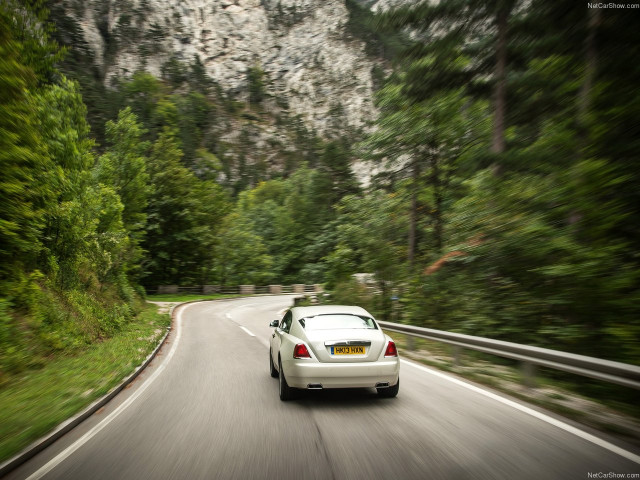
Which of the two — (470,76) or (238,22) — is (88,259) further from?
(238,22)

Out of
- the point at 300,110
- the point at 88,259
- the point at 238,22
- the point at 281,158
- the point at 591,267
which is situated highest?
the point at 238,22

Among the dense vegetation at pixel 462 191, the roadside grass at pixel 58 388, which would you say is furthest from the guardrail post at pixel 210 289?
the roadside grass at pixel 58 388

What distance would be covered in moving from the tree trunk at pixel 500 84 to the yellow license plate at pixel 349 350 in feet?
29.7

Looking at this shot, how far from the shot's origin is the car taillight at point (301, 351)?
562cm

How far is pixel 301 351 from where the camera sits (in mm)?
5656

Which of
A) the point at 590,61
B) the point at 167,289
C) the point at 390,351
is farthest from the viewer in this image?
the point at 167,289

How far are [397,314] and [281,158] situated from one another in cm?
8451

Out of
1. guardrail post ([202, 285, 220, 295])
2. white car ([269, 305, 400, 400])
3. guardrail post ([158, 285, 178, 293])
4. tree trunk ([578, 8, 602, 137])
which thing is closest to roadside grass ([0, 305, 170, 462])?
white car ([269, 305, 400, 400])

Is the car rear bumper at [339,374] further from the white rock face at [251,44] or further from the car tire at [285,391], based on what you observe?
the white rock face at [251,44]

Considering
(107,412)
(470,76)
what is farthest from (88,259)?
(470,76)

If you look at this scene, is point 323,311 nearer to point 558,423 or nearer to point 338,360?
point 338,360

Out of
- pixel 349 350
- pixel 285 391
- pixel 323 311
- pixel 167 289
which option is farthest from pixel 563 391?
pixel 167 289

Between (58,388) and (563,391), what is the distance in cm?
805

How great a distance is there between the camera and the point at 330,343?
5.61 metres
